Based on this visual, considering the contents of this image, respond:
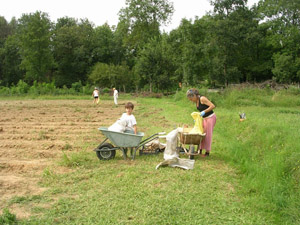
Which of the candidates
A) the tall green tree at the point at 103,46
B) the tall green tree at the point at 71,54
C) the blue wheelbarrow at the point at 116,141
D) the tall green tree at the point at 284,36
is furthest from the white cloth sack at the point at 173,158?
the tall green tree at the point at 103,46

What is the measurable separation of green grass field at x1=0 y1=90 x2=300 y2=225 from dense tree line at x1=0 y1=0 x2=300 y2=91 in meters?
26.1

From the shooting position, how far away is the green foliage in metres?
3.21

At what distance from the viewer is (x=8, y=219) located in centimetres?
324

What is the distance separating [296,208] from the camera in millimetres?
3537

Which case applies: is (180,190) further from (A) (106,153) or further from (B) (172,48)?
(B) (172,48)

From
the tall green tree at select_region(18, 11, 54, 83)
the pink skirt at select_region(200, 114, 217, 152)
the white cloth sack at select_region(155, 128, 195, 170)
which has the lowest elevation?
the white cloth sack at select_region(155, 128, 195, 170)

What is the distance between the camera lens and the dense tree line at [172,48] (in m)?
32.9

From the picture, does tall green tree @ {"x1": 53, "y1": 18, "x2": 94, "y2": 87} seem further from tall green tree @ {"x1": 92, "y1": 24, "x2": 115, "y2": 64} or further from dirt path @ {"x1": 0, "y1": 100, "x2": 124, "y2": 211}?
dirt path @ {"x1": 0, "y1": 100, "x2": 124, "y2": 211}

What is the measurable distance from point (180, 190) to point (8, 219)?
7.66 ft

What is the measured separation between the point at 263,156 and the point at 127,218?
3.33 meters

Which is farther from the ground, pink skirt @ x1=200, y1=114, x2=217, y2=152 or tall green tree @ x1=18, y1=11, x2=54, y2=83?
tall green tree @ x1=18, y1=11, x2=54, y2=83

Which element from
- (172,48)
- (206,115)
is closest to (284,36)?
(172,48)

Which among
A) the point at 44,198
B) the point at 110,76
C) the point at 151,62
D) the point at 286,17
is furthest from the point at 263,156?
the point at 286,17

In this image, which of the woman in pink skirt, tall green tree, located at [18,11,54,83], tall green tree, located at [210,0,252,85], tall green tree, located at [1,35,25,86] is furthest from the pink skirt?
tall green tree, located at [1,35,25,86]
